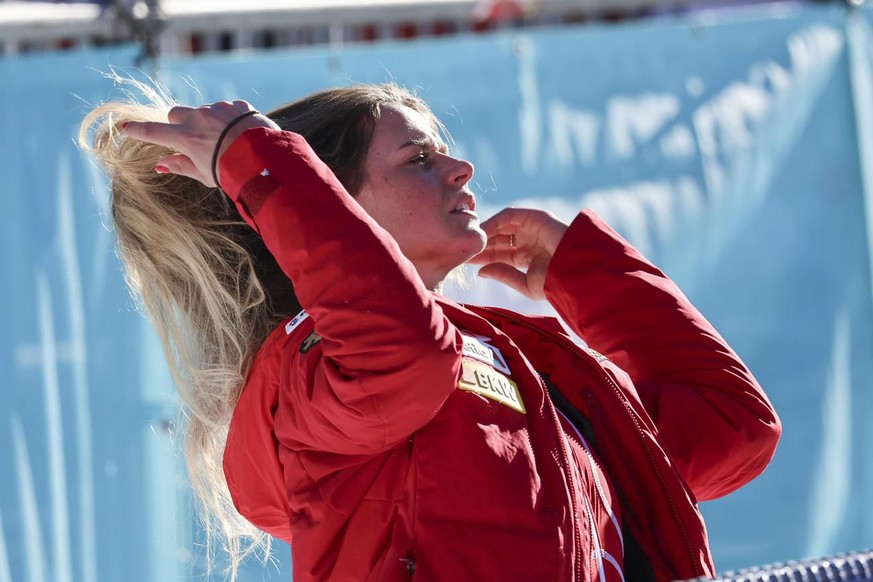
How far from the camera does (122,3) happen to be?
2.18 m

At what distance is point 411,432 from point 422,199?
36 cm

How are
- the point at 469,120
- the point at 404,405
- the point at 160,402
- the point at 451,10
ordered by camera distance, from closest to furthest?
the point at 404,405 → the point at 160,402 → the point at 469,120 → the point at 451,10

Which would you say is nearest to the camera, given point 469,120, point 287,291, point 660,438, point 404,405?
point 404,405

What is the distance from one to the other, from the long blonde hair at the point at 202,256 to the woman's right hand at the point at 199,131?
0.22 m

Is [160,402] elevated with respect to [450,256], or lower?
lower

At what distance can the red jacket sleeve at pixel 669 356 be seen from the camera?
1361 millimetres

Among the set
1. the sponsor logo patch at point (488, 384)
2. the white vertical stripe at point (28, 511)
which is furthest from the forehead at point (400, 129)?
the white vertical stripe at point (28, 511)

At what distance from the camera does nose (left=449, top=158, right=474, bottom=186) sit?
4.27ft

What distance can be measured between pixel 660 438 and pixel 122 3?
150cm

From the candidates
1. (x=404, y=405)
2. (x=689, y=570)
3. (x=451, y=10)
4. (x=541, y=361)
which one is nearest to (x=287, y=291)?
(x=541, y=361)

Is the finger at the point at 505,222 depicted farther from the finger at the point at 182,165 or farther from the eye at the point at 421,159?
the finger at the point at 182,165

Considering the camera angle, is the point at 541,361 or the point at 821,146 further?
the point at 821,146

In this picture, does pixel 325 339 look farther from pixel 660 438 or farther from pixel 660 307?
pixel 660 307

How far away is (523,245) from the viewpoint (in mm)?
1612
